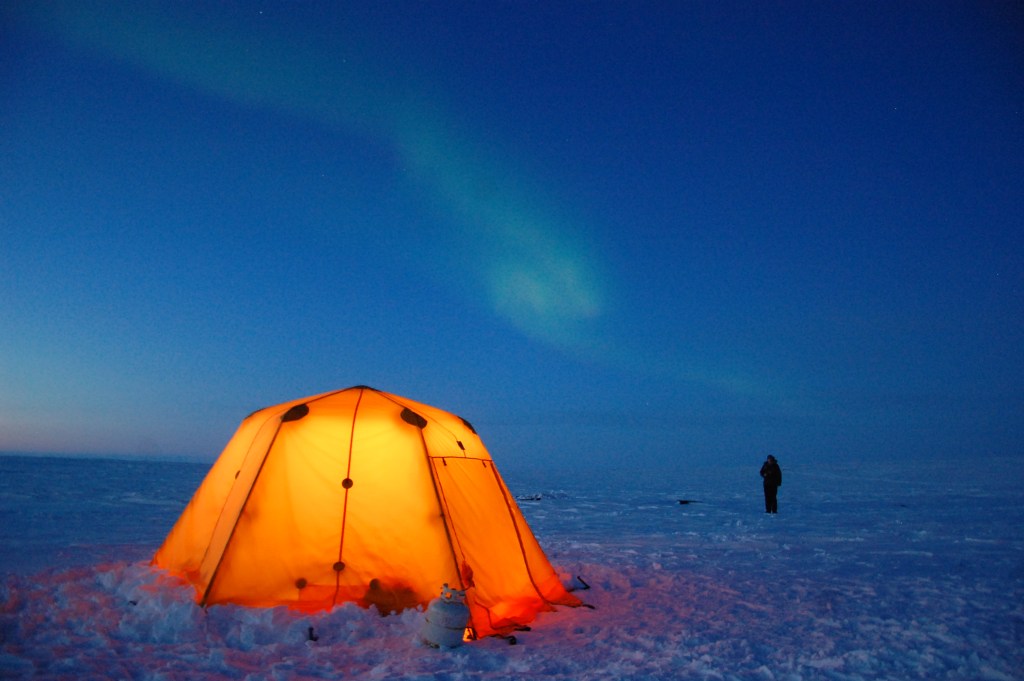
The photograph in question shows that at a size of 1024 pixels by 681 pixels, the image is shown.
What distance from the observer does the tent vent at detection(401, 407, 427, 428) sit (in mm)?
8312

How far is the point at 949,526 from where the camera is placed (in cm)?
1784

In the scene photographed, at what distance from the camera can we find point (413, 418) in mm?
8320

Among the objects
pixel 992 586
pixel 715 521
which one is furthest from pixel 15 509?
pixel 992 586

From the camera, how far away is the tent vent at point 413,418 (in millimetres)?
8312

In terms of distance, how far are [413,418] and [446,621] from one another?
2.66 meters

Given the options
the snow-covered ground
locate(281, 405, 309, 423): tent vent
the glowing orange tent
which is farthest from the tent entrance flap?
locate(281, 405, 309, 423): tent vent

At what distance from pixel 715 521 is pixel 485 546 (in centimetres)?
1389

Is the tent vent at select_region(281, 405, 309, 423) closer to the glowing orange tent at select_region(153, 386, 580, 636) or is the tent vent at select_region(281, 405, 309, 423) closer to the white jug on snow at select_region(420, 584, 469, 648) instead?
the glowing orange tent at select_region(153, 386, 580, 636)

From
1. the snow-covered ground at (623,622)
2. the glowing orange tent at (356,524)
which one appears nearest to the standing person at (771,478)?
the snow-covered ground at (623,622)

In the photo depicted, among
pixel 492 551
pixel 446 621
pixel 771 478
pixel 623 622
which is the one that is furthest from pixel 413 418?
pixel 771 478

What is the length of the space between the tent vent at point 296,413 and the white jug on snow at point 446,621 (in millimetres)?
3015

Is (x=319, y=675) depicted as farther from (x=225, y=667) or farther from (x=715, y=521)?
(x=715, y=521)

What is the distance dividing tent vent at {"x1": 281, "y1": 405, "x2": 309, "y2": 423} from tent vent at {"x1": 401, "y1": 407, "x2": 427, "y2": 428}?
1.22m

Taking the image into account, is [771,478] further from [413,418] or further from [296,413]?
[296,413]
